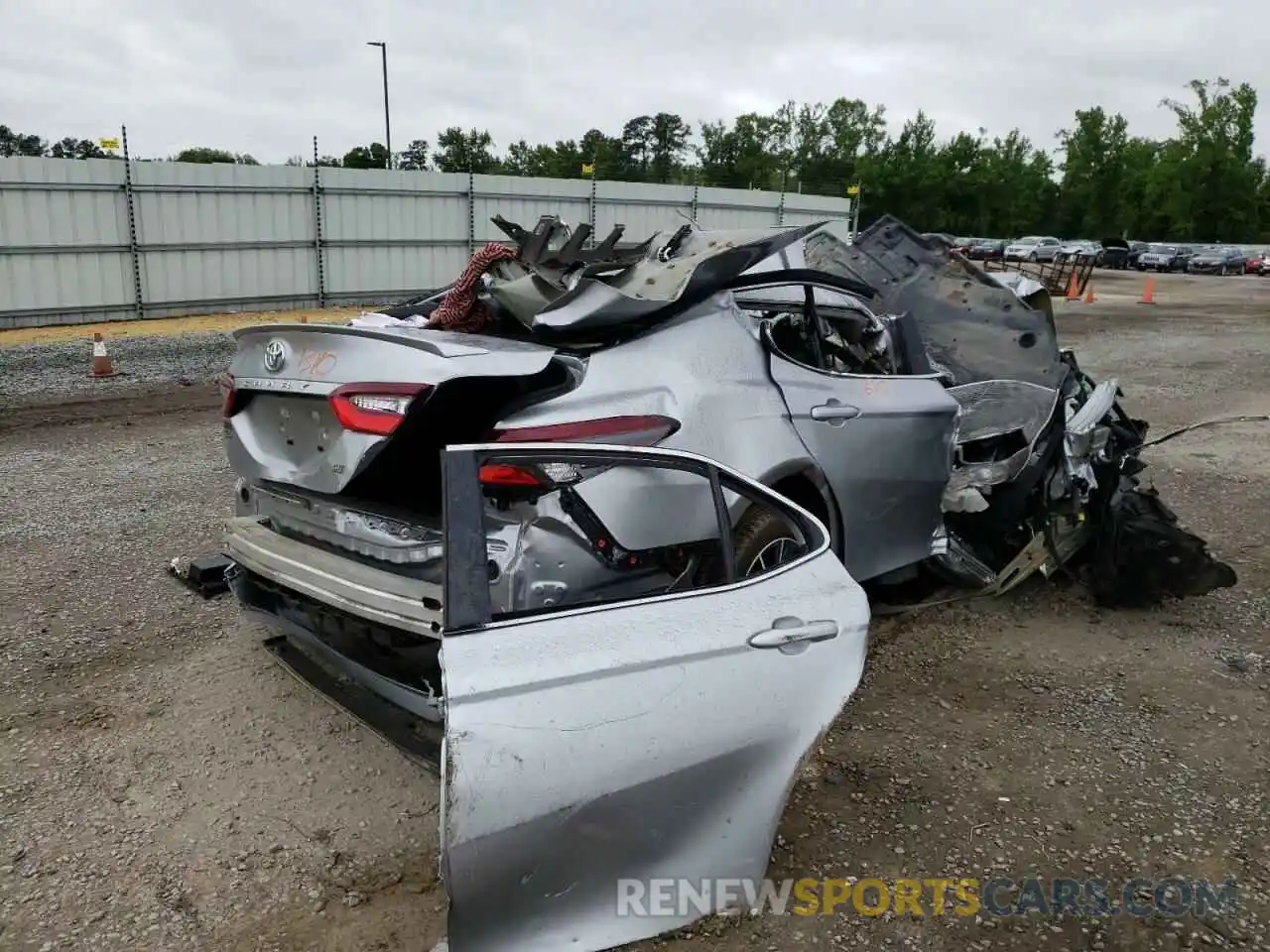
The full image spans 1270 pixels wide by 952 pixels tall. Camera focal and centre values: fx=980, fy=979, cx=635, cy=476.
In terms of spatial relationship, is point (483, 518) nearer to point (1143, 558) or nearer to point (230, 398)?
point (230, 398)

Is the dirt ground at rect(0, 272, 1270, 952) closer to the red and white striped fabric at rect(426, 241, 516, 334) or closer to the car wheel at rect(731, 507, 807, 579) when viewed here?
the car wheel at rect(731, 507, 807, 579)

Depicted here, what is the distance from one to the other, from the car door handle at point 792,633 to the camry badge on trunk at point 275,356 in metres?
1.78

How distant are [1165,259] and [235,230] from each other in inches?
1645

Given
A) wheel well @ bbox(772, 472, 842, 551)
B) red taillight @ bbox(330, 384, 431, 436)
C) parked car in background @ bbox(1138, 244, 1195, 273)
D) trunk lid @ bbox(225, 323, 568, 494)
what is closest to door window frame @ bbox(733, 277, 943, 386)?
wheel well @ bbox(772, 472, 842, 551)

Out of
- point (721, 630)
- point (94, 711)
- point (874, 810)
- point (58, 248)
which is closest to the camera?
point (721, 630)

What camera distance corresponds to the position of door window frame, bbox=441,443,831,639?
83.8 inches

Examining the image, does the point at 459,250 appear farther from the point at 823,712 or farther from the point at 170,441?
Answer: the point at 823,712

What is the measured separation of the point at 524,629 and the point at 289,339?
60.9 inches

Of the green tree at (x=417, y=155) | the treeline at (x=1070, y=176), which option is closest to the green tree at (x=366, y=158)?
the green tree at (x=417, y=155)

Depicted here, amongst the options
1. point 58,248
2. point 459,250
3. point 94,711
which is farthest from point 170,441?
point 459,250

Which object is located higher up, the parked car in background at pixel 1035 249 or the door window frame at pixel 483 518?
the parked car in background at pixel 1035 249

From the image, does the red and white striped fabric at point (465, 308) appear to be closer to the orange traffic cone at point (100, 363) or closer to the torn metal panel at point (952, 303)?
the torn metal panel at point (952, 303)

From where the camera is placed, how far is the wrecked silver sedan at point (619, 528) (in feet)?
6.81

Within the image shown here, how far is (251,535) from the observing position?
128 inches
